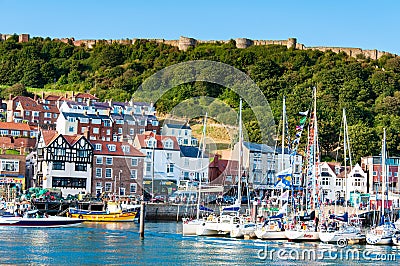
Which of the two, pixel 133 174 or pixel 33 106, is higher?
pixel 33 106

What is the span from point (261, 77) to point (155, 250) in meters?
74.0

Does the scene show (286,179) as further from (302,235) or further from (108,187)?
(108,187)

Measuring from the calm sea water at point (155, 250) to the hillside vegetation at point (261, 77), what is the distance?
38456 millimetres

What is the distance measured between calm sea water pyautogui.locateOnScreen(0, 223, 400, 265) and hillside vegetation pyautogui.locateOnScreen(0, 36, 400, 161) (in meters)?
38.5

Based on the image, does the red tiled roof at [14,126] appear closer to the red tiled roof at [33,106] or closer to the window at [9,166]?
the red tiled roof at [33,106]

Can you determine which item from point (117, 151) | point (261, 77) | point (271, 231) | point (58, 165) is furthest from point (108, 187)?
point (261, 77)

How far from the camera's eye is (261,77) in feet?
367

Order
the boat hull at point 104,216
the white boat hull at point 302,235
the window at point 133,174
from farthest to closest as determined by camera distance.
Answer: the window at point 133,174 < the boat hull at point 104,216 < the white boat hull at point 302,235

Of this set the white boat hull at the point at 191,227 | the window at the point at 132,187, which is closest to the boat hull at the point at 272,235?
the white boat hull at the point at 191,227

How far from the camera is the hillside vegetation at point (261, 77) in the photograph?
3462 inches

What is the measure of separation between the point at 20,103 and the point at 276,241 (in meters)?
56.1

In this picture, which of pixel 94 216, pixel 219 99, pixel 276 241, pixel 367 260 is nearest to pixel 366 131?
pixel 219 99

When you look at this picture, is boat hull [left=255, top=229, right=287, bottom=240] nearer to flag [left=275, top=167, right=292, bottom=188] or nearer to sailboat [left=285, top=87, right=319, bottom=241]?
sailboat [left=285, top=87, right=319, bottom=241]

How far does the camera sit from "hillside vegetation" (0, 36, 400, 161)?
8794 cm
